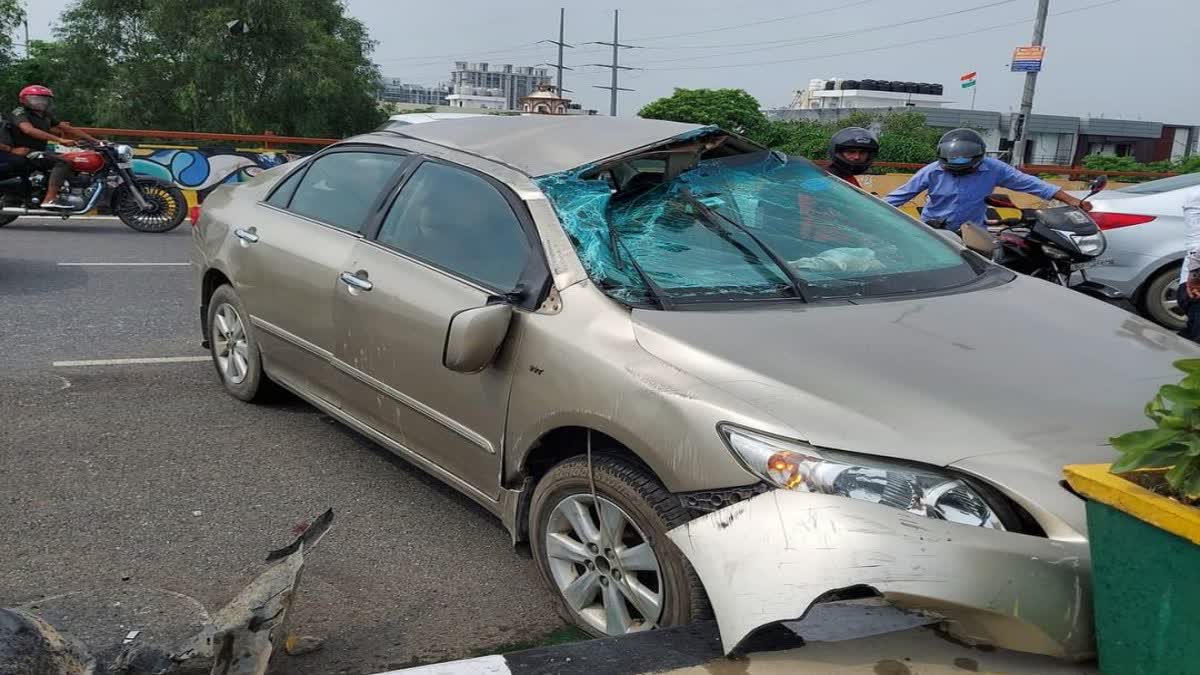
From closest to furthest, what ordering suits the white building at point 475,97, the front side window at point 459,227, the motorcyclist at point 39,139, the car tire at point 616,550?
the car tire at point 616,550
the front side window at point 459,227
the motorcyclist at point 39,139
the white building at point 475,97

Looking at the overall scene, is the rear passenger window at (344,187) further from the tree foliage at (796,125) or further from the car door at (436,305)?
the tree foliage at (796,125)

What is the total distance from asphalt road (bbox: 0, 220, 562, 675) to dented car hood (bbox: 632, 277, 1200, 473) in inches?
43.4

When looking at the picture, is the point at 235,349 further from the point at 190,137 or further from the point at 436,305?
the point at 190,137

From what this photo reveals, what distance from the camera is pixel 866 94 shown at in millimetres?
110938

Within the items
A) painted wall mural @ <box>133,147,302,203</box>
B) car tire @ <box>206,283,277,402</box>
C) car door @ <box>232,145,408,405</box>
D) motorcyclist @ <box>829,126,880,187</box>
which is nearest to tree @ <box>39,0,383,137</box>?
painted wall mural @ <box>133,147,302,203</box>

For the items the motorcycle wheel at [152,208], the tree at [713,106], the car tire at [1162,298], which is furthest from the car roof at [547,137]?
the tree at [713,106]

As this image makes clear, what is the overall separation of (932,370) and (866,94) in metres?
115

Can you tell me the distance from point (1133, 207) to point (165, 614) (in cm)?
813

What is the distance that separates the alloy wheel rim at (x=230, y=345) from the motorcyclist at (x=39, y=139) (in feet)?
24.0

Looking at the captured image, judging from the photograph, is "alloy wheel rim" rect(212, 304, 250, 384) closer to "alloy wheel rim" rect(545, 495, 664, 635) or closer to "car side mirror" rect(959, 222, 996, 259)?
"alloy wheel rim" rect(545, 495, 664, 635)

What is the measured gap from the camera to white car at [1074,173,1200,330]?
812 centimetres

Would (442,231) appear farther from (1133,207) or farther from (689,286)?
(1133,207)

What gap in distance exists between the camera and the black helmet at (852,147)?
6.38 metres

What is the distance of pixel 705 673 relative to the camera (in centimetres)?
231
